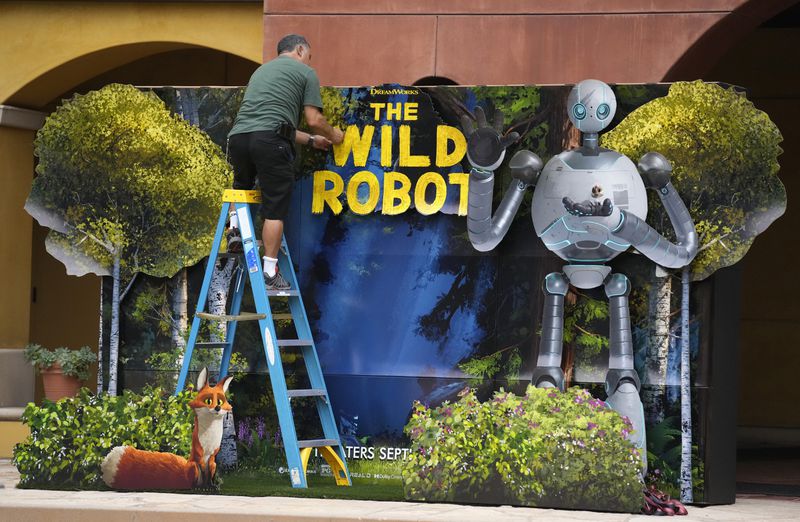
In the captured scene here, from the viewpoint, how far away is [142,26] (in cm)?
1162

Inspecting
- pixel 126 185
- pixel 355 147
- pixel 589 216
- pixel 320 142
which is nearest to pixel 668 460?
pixel 589 216

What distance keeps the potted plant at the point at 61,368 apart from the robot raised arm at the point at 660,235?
5.14 meters

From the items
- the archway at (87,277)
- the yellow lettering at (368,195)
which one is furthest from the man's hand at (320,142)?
the archway at (87,277)

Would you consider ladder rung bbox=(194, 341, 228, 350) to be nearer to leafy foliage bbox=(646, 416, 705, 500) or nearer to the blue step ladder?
the blue step ladder

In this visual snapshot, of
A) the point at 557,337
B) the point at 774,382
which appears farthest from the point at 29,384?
the point at 774,382

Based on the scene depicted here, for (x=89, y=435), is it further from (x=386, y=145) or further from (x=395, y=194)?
(x=386, y=145)

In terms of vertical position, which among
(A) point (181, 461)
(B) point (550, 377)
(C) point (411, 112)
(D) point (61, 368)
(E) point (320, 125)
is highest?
(C) point (411, 112)

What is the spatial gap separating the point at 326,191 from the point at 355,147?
0.32m

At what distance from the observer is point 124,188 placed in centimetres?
863

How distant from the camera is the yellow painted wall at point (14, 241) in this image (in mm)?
11648

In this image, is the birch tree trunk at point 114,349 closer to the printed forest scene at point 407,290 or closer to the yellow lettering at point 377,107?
the printed forest scene at point 407,290

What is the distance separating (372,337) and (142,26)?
458cm

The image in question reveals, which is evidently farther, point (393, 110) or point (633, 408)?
point (393, 110)

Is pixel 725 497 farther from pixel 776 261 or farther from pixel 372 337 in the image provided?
pixel 776 261
